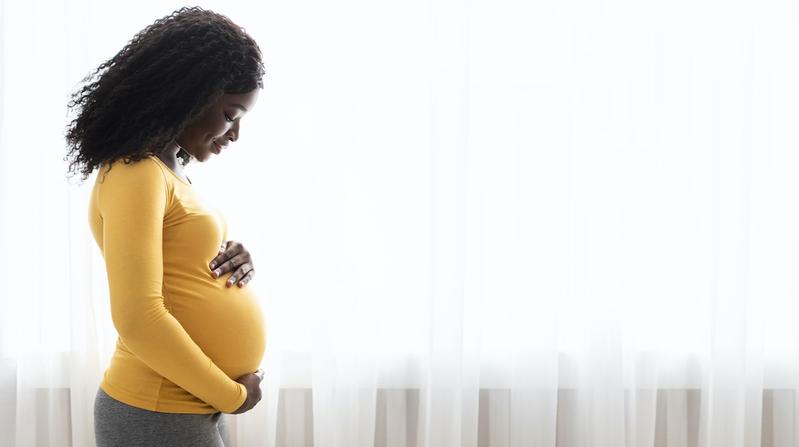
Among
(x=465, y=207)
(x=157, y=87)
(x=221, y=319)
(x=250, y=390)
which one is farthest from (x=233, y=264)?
(x=465, y=207)

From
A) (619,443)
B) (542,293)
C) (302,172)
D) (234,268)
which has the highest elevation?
(302,172)

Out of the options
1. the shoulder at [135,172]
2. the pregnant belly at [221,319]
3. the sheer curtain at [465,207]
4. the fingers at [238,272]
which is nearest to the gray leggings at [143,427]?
the pregnant belly at [221,319]

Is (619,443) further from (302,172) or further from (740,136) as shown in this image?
(302,172)

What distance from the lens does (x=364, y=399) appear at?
6.27ft

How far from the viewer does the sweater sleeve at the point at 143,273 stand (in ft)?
3.51

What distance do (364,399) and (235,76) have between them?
1.00 metres

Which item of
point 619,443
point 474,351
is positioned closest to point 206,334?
point 474,351

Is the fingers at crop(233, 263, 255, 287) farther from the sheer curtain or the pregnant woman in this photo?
the sheer curtain

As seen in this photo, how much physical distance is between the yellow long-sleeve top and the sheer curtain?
2.08ft

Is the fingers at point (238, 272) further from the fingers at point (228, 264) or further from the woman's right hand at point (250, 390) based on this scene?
the woman's right hand at point (250, 390)

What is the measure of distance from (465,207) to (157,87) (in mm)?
904

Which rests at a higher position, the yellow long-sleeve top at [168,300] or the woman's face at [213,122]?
the woman's face at [213,122]

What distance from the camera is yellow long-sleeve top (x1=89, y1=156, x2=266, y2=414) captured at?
1.08m

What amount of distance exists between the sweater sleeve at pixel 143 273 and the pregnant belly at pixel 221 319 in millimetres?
64
